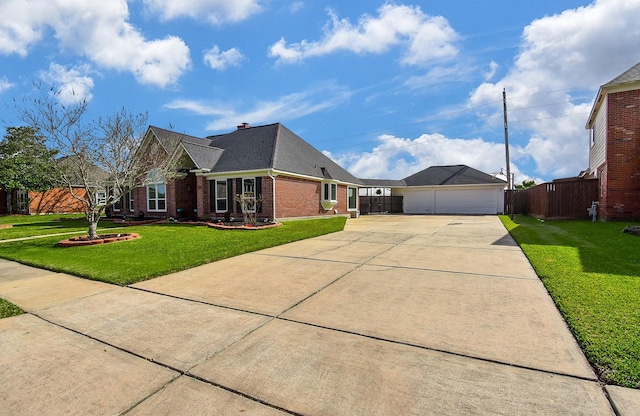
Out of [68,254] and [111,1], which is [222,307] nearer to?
[68,254]

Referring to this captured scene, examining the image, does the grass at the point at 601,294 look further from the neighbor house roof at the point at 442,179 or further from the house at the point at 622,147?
the neighbor house roof at the point at 442,179

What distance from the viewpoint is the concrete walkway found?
2.17 meters

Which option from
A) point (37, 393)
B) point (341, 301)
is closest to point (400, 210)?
point (341, 301)

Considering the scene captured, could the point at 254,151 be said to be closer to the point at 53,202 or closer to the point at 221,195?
the point at 221,195

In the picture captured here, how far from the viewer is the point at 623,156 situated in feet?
41.0

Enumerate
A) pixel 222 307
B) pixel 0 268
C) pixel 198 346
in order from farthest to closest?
pixel 0 268, pixel 222 307, pixel 198 346

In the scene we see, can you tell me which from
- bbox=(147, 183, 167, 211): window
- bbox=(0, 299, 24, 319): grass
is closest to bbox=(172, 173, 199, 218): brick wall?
bbox=(147, 183, 167, 211): window

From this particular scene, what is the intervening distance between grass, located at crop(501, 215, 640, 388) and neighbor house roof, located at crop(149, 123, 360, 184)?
11.8m

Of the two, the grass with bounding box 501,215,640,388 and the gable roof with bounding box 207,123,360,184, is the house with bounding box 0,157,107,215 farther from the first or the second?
the grass with bounding box 501,215,640,388

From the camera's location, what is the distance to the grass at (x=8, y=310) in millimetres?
3911

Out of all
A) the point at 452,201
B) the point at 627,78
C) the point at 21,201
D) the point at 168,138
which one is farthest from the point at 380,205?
the point at 21,201

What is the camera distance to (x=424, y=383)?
235cm

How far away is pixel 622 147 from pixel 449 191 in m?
17.1

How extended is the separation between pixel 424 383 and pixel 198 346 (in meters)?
2.05
